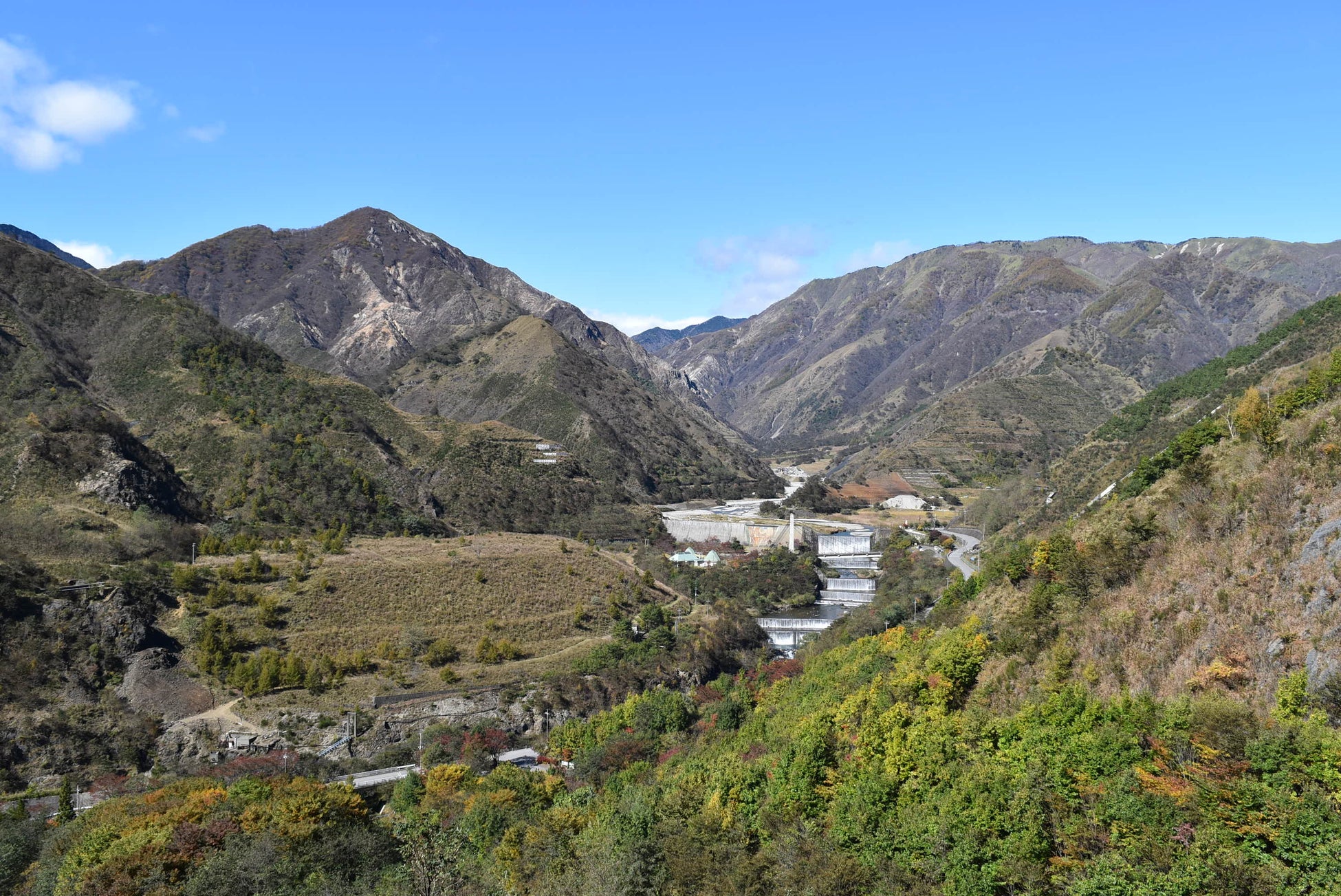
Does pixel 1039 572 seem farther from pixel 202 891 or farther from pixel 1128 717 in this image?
pixel 202 891

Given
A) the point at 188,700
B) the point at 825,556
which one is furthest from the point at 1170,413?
the point at 188,700

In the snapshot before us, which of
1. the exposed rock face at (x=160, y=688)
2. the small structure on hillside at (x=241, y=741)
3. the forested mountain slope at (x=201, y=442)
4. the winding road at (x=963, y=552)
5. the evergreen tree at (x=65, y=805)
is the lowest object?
the small structure on hillside at (x=241, y=741)

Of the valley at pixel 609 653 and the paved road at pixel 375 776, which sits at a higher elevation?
the valley at pixel 609 653

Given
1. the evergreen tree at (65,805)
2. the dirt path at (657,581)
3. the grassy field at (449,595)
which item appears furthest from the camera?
the dirt path at (657,581)

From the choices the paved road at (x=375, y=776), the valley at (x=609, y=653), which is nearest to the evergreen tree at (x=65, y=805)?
the valley at (x=609, y=653)

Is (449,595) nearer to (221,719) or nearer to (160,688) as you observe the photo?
(221,719)

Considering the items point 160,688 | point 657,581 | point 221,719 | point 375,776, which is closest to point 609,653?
point 375,776

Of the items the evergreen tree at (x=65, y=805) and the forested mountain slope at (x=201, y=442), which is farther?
the forested mountain slope at (x=201, y=442)

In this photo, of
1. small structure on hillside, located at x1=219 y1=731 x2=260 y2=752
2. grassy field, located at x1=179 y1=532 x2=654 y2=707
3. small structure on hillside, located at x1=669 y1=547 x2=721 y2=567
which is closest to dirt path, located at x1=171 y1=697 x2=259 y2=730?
small structure on hillside, located at x1=219 y1=731 x2=260 y2=752

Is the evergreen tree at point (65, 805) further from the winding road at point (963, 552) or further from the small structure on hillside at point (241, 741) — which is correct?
the winding road at point (963, 552)

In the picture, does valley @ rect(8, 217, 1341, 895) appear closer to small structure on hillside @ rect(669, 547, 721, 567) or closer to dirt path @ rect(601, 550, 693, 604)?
small structure on hillside @ rect(669, 547, 721, 567)
